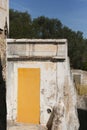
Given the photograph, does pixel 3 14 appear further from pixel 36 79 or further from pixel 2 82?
pixel 36 79

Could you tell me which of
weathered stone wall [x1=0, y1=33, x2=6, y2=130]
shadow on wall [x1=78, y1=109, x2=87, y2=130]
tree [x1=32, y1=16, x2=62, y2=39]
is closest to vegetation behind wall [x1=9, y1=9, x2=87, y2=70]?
tree [x1=32, y1=16, x2=62, y2=39]

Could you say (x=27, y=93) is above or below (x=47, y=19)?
below

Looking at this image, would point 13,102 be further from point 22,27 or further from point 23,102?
point 22,27

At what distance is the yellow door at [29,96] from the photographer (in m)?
8.10

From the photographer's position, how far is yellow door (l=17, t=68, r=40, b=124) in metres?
8.10

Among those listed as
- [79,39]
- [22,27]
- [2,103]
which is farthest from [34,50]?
[79,39]

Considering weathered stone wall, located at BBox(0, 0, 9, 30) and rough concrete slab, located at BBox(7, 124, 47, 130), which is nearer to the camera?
weathered stone wall, located at BBox(0, 0, 9, 30)

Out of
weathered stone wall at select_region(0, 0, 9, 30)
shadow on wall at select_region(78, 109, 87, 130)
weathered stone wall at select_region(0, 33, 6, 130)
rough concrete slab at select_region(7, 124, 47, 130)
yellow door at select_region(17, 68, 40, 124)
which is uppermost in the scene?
weathered stone wall at select_region(0, 0, 9, 30)

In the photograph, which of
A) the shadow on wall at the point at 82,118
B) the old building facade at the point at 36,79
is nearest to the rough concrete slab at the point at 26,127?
the old building facade at the point at 36,79

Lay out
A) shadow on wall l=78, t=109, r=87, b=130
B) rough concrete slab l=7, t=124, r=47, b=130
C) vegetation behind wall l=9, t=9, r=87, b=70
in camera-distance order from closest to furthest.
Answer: rough concrete slab l=7, t=124, r=47, b=130 → shadow on wall l=78, t=109, r=87, b=130 → vegetation behind wall l=9, t=9, r=87, b=70

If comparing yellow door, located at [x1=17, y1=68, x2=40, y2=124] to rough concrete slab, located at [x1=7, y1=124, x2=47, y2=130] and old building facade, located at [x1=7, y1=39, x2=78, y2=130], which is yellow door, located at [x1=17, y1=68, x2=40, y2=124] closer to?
old building facade, located at [x1=7, y1=39, x2=78, y2=130]

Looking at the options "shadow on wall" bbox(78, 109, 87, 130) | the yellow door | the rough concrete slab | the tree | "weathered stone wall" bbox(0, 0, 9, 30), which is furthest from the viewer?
the tree

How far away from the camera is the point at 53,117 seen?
7.69m

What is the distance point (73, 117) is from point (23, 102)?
3.94ft
